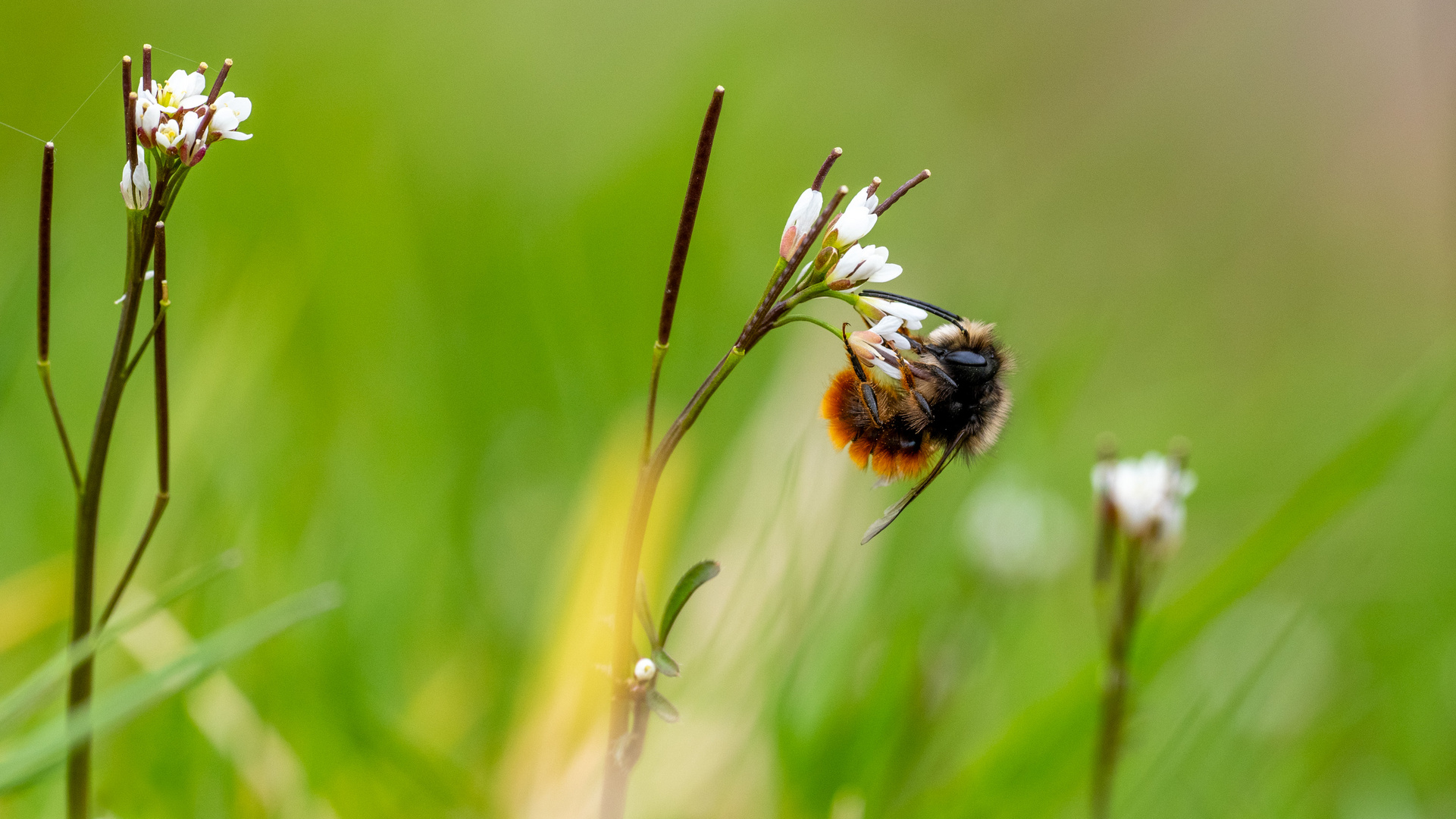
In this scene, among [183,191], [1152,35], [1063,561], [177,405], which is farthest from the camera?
[1152,35]

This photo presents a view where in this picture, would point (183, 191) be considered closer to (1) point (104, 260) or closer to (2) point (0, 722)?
(1) point (104, 260)

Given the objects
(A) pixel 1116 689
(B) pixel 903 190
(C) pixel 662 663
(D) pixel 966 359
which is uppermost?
(B) pixel 903 190

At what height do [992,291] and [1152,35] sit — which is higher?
[1152,35]

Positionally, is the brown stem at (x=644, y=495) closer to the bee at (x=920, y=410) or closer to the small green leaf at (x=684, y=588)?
the small green leaf at (x=684, y=588)

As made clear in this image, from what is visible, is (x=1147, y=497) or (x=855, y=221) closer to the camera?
(x=855, y=221)

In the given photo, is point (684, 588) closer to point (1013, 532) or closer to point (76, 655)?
point (76, 655)

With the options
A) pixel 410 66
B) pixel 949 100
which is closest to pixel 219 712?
pixel 410 66

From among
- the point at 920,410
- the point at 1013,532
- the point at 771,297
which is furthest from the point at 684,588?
the point at 1013,532

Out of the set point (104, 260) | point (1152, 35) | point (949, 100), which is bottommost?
point (104, 260)
